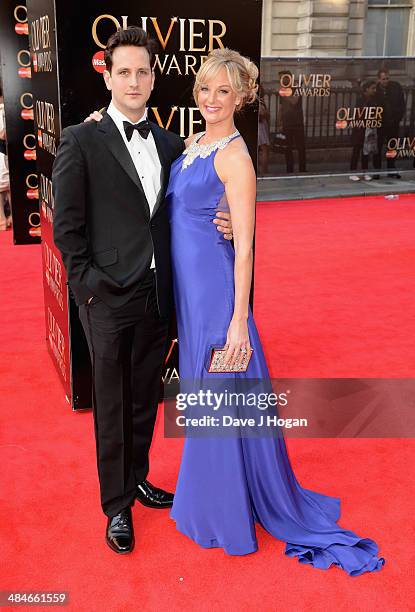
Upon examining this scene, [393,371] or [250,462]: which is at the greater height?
[250,462]

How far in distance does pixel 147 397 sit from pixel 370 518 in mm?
1146

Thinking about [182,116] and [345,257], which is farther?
[345,257]

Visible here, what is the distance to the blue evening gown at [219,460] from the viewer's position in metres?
2.63

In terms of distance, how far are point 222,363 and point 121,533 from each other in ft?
2.77

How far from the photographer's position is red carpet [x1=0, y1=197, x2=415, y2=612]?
2600 millimetres

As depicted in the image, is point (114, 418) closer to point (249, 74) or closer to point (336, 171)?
point (249, 74)

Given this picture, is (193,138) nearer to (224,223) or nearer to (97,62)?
(224,223)

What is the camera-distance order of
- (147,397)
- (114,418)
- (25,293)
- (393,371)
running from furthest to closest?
(25,293) → (393,371) → (147,397) → (114,418)

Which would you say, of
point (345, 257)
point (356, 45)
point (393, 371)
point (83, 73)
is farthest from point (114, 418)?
point (356, 45)

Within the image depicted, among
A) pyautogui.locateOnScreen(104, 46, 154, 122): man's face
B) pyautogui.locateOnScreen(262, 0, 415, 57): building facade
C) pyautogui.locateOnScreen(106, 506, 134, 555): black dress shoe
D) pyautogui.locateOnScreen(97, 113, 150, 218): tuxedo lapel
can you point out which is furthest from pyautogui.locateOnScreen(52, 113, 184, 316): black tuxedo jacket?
pyautogui.locateOnScreen(262, 0, 415, 57): building facade

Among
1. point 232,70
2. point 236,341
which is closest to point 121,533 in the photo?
point 236,341

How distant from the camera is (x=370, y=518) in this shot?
3.07 metres

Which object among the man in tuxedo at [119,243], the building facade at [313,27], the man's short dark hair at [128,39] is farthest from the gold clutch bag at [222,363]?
the building facade at [313,27]

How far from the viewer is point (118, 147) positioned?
2.61 metres
